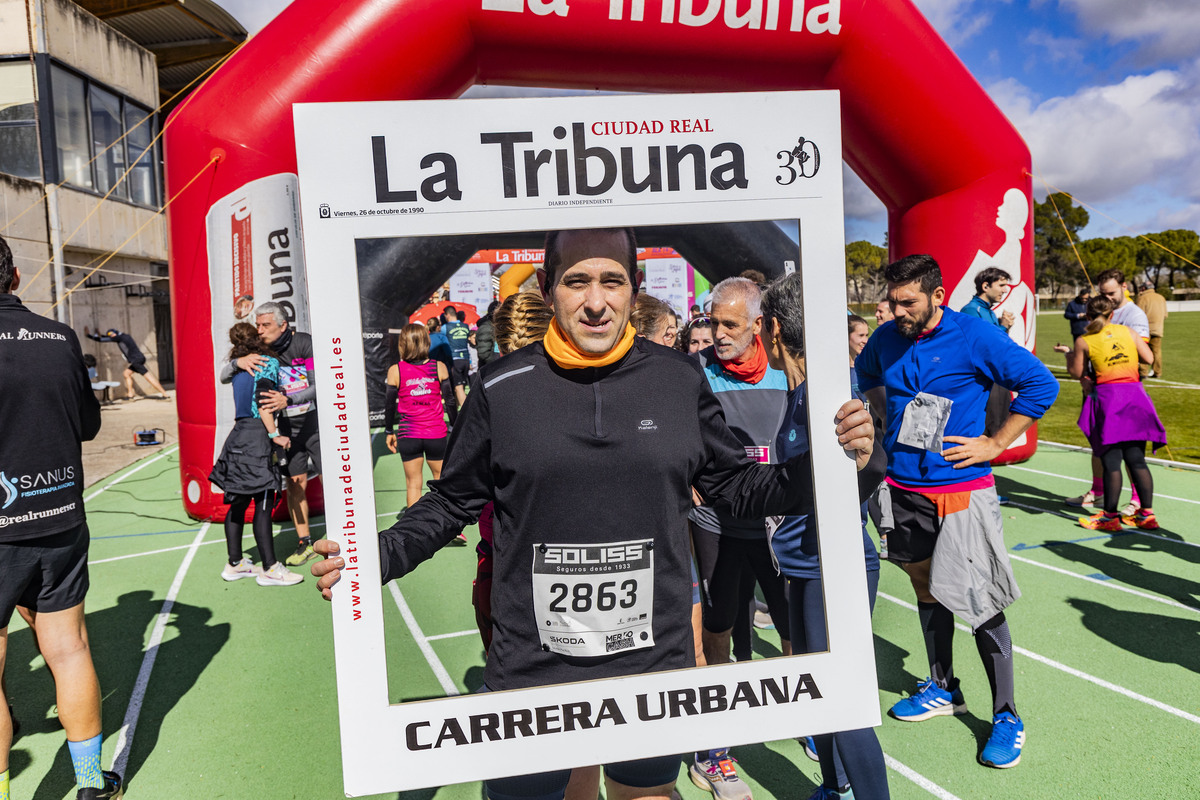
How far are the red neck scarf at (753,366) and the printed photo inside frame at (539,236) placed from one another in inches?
42.8

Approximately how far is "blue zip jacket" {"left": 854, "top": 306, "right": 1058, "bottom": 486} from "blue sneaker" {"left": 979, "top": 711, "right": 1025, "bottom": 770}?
0.99m

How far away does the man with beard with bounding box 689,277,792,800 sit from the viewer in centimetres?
259

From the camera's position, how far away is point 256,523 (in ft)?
16.6

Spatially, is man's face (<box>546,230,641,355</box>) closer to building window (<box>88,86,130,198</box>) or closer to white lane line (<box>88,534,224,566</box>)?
white lane line (<box>88,534,224,566</box>)

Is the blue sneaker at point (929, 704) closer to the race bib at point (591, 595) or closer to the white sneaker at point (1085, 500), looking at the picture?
the race bib at point (591, 595)

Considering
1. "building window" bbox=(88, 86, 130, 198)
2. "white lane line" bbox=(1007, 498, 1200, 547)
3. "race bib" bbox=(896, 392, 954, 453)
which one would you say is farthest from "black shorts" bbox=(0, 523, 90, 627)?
"building window" bbox=(88, 86, 130, 198)

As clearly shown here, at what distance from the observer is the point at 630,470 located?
1595mm

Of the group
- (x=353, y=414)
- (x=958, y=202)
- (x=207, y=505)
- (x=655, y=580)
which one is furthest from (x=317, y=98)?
(x=958, y=202)

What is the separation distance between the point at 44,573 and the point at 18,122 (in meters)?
16.5

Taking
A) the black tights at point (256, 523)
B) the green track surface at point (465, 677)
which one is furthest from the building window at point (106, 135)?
the green track surface at point (465, 677)

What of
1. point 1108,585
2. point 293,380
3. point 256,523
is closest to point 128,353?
point 256,523

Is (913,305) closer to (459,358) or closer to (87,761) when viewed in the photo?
(87,761)

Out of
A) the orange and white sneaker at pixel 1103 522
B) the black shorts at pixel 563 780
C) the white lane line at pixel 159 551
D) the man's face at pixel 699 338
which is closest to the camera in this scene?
the black shorts at pixel 563 780

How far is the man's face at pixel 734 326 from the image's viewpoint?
2588 mm
